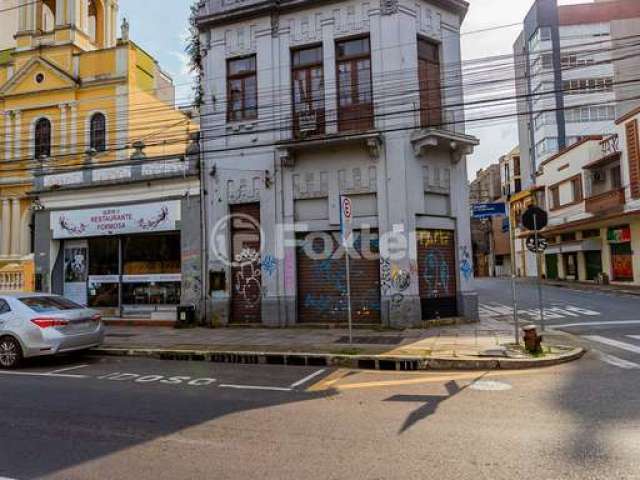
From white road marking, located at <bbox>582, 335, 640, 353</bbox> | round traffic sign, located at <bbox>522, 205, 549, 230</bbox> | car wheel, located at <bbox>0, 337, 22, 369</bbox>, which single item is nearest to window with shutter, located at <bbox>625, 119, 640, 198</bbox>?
round traffic sign, located at <bbox>522, 205, 549, 230</bbox>

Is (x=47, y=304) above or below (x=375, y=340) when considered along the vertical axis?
above

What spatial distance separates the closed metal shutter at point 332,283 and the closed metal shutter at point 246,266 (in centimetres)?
136

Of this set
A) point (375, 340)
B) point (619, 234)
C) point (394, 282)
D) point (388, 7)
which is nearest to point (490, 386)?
point (375, 340)

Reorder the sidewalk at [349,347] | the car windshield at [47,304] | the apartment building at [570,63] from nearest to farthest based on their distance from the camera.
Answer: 1. the sidewalk at [349,347]
2. the car windshield at [47,304]
3. the apartment building at [570,63]

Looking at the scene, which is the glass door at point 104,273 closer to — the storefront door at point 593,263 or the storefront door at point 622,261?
the storefront door at point 622,261

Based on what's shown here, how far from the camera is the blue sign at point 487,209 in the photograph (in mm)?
10625

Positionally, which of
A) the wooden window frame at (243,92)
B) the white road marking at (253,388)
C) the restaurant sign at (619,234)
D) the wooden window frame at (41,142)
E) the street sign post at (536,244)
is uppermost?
the wooden window frame at (41,142)

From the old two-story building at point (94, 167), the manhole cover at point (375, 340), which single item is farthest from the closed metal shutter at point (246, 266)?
the manhole cover at point (375, 340)

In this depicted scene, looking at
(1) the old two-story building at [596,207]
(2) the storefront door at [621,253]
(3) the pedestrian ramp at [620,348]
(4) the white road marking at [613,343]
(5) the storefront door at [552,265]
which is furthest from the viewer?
(5) the storefront door at [552,265]

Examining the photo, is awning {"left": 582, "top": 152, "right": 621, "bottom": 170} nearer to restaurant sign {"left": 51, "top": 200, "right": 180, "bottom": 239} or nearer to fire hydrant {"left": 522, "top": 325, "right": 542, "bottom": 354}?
fire hydrant {"left": 522, "top": 325, "right": 542, "bottom": 354}

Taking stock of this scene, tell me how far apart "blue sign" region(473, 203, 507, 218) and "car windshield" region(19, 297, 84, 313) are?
9.02m

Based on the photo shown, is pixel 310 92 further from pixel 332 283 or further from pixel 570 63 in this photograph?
pixel 570 63

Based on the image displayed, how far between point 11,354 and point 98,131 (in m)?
17.9

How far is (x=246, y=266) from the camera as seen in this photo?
14.9 meters
